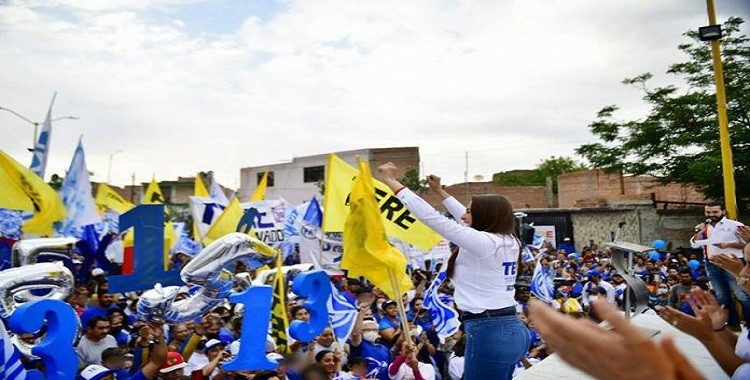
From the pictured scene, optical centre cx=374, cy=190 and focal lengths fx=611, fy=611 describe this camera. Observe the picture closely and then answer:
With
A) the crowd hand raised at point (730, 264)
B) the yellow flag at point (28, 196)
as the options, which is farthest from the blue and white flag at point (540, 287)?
the yellow flag at point (28, 196)

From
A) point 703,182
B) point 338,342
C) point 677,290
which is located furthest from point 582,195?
point 338,342

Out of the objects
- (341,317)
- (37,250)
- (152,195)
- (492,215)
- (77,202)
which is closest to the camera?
(492,215)

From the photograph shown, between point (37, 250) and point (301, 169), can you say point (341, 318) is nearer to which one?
point (37, 250)

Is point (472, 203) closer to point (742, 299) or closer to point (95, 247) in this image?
point (742, 299)

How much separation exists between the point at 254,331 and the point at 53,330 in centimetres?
137

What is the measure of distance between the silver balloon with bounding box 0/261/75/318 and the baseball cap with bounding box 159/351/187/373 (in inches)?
36.8

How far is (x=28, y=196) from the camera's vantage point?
841 centimetres

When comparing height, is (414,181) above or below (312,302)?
above

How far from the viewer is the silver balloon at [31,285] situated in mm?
4324

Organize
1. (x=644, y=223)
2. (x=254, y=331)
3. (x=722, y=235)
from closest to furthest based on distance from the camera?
(x=254, y=331) < (x=722, y=235) < (x=644, y=223)

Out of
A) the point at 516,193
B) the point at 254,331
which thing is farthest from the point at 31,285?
the point at 516,193

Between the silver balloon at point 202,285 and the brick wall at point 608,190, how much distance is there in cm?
2522

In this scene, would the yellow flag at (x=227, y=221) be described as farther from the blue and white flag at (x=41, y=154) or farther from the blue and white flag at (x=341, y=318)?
the blue and white flag at (x=341, y=318)

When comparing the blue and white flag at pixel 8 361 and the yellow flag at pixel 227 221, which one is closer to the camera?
the blue and white flag at pixel 8 361
